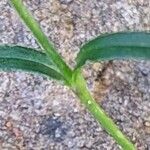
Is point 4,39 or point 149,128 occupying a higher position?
point 4,39

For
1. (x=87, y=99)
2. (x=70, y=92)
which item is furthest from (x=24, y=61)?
(x=70, y=92)

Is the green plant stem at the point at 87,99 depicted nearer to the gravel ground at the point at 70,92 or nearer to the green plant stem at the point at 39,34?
the green plant stem at the point at 39,34

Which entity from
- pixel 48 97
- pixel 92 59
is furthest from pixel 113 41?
pixel 48 97

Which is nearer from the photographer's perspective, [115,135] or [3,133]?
[115,135]

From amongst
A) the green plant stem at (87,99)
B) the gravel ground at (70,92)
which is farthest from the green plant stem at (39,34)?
the gravel ground at (70,92)

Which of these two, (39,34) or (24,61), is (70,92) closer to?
(24,61)

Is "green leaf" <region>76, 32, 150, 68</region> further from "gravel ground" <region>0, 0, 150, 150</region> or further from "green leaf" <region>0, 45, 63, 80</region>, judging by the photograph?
"gravel ground" <region>0, 0, 150, 150</region>

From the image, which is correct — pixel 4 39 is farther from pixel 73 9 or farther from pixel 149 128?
pixel 149 128

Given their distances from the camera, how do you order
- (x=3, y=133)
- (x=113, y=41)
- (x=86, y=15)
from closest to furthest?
(x=113, y=41)
(x=3, y=133)
(x=86, y=15)
